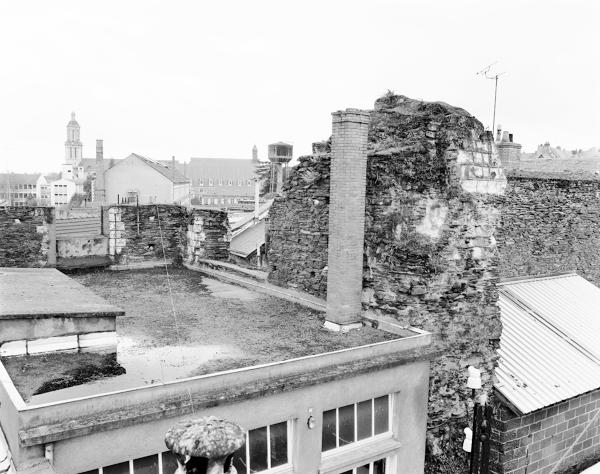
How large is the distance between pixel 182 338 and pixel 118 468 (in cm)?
273

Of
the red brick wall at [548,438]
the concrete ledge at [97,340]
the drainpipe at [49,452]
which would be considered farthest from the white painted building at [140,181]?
the drainpipe at [49,452]

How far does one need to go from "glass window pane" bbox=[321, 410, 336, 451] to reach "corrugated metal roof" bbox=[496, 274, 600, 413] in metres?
3.59

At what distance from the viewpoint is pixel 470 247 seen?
9820 millimetres

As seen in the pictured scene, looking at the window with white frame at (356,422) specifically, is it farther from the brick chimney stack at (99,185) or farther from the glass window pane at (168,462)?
the brick chimney stack at (99,185)

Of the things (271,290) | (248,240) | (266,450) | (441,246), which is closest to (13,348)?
(266,450)

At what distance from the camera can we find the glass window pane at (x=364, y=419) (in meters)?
8.34

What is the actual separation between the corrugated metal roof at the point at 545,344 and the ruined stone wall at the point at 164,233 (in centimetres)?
762

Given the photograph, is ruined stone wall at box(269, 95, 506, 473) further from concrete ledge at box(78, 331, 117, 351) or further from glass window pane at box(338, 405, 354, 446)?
concrete ledge at box(78, 331, 117, 351)

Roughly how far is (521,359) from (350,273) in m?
4.22

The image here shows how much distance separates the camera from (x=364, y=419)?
8.41 m

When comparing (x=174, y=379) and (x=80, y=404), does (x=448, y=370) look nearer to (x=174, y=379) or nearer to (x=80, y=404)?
(x=174, y=379)

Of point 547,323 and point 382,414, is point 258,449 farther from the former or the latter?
point 547,323

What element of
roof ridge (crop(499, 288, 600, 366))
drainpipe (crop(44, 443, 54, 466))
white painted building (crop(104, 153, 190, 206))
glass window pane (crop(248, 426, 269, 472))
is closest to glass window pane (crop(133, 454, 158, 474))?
drainpipe (crop(44, 443, 54, 466))

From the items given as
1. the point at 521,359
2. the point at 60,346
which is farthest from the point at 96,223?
the point at 521,359
